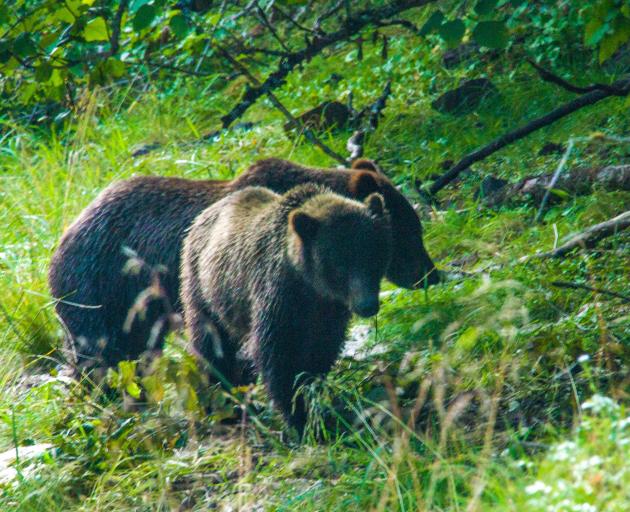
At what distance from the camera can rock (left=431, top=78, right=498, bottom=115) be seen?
8.59 metres

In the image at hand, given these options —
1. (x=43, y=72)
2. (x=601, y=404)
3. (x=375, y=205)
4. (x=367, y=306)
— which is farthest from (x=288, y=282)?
(x=601, y=404)

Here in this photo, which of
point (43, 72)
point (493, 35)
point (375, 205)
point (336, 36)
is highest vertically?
point (43, 72)

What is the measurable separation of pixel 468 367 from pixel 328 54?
6734 mm

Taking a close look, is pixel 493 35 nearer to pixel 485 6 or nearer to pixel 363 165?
pixel 485 6

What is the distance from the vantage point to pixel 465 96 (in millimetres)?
8633

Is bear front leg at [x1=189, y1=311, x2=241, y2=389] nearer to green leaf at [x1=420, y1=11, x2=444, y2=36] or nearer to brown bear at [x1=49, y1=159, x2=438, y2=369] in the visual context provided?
brown bear at [x1=49, y1=159, x2=438, y2=369]

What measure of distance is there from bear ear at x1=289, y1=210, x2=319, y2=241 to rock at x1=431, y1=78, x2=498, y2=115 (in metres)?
4.08

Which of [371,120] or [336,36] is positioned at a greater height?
[336,36]

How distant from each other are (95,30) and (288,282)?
175 cm

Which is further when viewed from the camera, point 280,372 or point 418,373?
point 280,372

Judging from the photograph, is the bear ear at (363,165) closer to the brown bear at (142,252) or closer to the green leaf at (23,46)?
the brown bear at (142,252)

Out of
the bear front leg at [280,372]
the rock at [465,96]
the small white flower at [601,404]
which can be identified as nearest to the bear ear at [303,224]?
the bear front leg at [280,372]

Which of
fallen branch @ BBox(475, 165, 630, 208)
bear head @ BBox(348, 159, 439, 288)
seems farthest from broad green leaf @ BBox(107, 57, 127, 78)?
fallen branch @ BBox(475, 165, 630, 208)

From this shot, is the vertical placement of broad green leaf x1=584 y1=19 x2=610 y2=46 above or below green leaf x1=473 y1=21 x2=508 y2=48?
below
